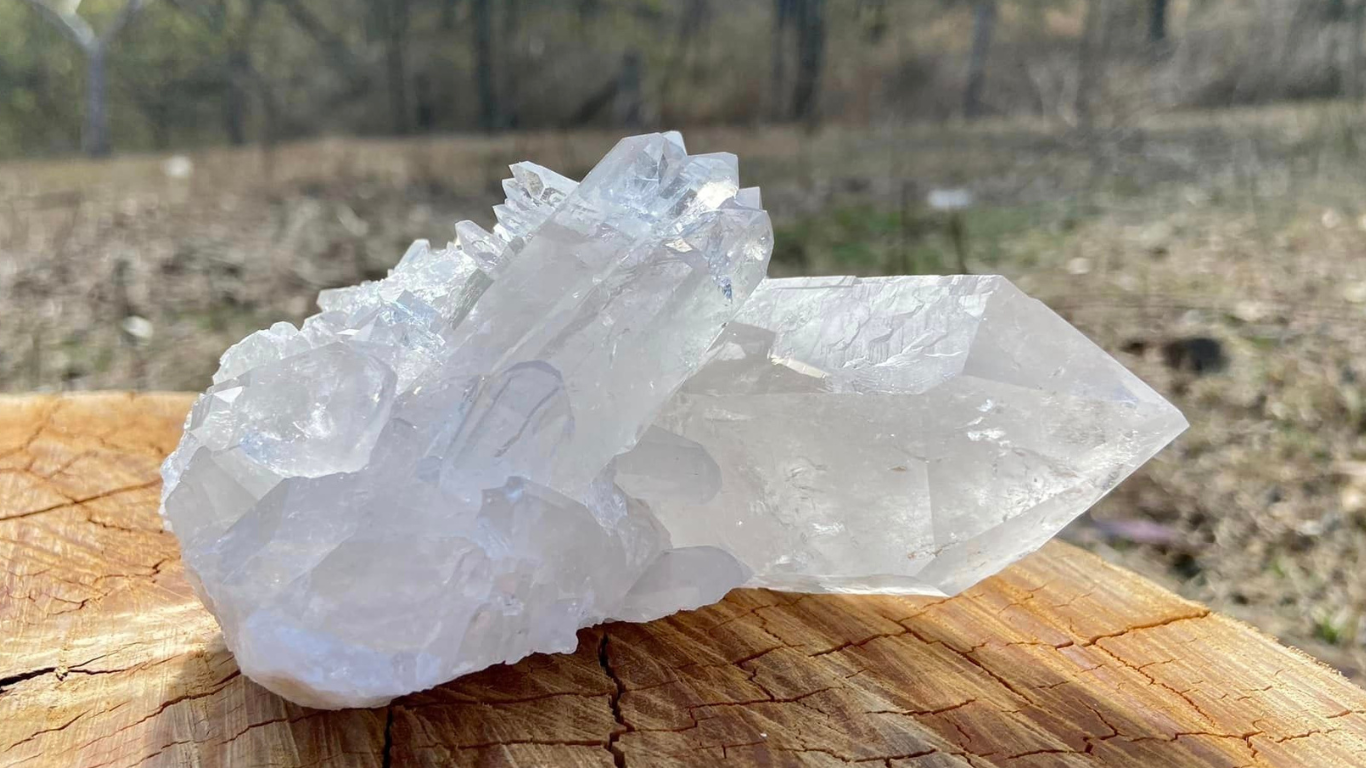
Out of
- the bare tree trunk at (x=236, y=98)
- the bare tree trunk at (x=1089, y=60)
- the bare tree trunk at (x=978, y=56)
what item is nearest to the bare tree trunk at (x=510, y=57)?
the bare tree trunk at (x=236, y=98)

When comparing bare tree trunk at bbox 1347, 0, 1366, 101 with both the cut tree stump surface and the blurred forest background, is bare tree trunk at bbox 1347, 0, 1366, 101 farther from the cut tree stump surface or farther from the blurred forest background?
the cut tree stump surface

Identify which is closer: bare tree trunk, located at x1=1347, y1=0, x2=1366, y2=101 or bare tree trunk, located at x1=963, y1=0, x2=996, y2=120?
bare tree trunk, located at x1=1347, y1=0, x2=1366, y2=101

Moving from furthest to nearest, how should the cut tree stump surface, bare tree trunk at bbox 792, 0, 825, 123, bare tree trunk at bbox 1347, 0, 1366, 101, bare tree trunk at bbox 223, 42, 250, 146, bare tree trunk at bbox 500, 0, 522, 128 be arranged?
bare tree trunk at bbox 500, 0, 522, 128 < bare tree trunk at bbox 792, 0, 825, 123 < bare tree trunk at bbox 223, 42, 250, 146 < bare tree trunk at bbox 1347, 0, 1366, 101 < the cut tree stump surface

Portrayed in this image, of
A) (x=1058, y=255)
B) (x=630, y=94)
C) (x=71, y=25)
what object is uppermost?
(x=71, y=25)

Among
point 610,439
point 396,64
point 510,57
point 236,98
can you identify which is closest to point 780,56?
point 510,57

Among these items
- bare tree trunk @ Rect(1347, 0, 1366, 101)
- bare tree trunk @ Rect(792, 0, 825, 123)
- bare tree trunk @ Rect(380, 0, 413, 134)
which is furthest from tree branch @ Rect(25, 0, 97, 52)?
bare tree trunk @ Rect(1347, 0, 1366, 101)

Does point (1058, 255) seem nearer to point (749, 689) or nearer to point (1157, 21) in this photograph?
point (1157, 21)
